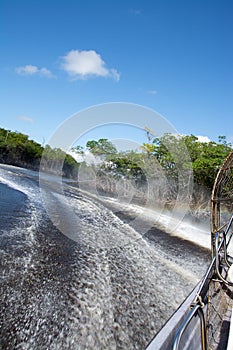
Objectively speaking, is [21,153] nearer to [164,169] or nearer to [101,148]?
[101,148]

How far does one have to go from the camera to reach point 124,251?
4.09 meters

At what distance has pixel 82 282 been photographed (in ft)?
8.87

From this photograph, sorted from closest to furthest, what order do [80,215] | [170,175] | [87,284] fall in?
[87,284] → [80,215] → [170,175]

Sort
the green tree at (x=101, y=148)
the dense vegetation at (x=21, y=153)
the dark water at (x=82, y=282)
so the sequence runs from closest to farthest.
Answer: the dark water at (x=82, y=282) → the green tree at (x=101, y=148) → the dense vegetation at (x=21, y=153)

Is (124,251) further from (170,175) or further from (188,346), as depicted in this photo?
(170,175)

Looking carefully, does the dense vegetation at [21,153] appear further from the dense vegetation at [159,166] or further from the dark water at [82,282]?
the dark water at [82,282]

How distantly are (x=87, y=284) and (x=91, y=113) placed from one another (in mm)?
2954

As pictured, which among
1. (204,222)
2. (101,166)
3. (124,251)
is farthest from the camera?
(101,166)

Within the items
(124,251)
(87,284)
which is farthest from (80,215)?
(87,284)

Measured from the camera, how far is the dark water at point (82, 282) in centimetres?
197

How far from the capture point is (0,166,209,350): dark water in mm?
1971

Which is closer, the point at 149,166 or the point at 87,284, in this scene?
the point at 87,284

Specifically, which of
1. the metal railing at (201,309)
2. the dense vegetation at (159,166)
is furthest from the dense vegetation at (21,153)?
the metal railing at (201,309)

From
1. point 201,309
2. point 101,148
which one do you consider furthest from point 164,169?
point 201,309
